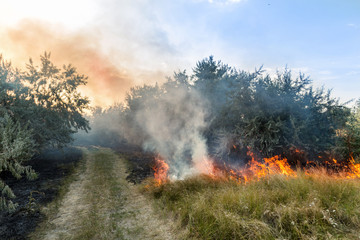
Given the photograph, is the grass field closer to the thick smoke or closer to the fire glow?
the fire glow

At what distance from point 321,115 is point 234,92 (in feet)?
19.8

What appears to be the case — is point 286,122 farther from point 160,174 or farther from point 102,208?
point 102,208

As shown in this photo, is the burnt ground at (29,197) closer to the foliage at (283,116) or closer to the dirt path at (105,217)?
the dirt path at (105,217)

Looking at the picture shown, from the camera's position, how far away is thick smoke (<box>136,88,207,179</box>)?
54.4 ft

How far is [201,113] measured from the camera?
17.8 m

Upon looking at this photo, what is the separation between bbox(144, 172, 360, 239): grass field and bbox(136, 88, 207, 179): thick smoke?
247 inches

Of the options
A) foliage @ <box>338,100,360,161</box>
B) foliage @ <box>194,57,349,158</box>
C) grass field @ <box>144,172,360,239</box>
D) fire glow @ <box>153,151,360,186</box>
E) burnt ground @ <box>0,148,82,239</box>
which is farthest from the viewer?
foliage @ <box>194,57,349,158</box>

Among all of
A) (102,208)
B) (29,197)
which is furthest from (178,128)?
(29,197)

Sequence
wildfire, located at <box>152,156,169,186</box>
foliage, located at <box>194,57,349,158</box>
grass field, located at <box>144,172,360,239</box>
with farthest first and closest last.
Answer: foliage, located at <box>194,57,349,158</box> → wildfire, located at <box>152,156,169,186</box> → grass field, located at <box>144,172,360,239</box>

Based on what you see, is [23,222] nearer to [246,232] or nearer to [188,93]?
[246,232]

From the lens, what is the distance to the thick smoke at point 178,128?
1659 cm

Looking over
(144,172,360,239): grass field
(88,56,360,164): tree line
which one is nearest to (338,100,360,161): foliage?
(88,56,360,164): tree line

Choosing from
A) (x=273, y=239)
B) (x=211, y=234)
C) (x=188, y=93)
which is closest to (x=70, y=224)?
(x=211, y=234)

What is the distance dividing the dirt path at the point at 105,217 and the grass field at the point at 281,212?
3.27ft
